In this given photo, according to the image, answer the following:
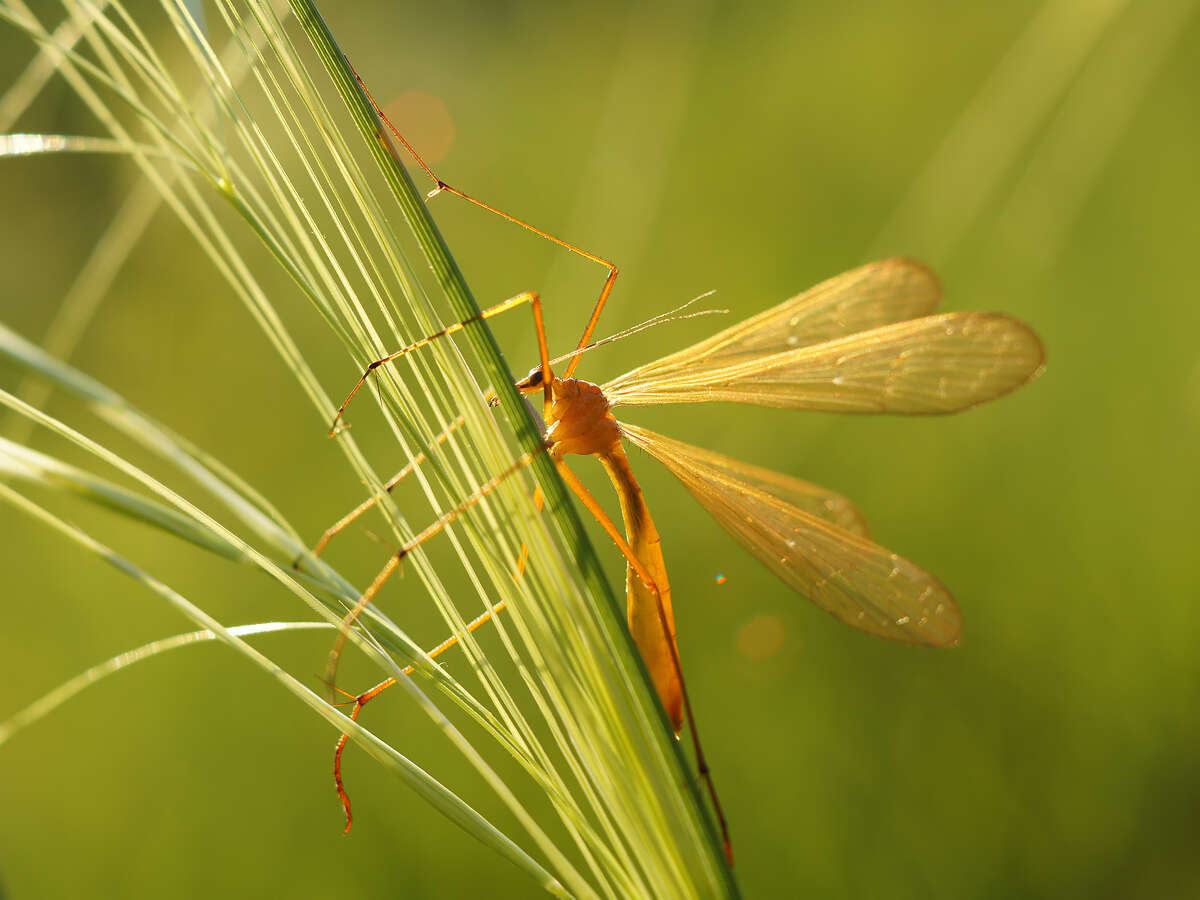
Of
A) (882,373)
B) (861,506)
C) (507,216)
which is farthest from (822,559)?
(861,506)

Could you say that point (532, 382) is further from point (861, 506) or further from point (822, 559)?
point (861, 506)

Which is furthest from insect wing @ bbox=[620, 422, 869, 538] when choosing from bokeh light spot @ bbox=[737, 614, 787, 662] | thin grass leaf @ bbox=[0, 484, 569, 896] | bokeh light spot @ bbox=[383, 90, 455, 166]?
bokeh light spot @ bbox=[383, 90, 455, 166]

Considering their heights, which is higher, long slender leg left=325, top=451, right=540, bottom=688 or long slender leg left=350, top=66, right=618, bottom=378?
long slender leg left=350, top=66, right=618, bottom=378

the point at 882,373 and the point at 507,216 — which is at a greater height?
the point at 507,216

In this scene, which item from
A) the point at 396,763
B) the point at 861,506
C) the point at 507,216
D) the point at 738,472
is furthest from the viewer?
the point at 861,506

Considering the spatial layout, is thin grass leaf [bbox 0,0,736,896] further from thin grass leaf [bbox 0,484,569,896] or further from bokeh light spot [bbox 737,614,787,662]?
bokeh light spot [bbox 737,614,787,662]

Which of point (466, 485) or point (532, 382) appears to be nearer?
point (466, 485)
